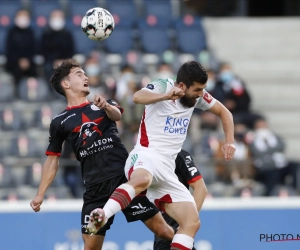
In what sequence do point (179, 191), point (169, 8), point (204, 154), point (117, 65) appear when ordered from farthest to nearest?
point (169, 8) < point (117, 65) < point (204, 154) < point (179, 191)

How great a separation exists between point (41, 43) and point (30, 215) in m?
5.80

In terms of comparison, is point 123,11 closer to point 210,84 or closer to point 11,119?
point 210,84

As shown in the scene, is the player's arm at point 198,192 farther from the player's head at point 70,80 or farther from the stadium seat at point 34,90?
the stadium seat at point 34,90

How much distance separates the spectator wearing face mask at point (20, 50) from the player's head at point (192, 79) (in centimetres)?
720

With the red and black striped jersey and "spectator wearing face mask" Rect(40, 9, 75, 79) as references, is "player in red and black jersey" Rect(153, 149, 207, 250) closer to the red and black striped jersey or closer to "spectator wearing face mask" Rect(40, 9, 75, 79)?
the red and black striped jersey

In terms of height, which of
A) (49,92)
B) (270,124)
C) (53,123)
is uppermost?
(53,123)

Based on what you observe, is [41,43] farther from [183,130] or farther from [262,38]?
[183,130]

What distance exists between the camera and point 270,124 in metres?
16.3

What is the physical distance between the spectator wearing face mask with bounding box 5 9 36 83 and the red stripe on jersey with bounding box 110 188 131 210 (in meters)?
7.55

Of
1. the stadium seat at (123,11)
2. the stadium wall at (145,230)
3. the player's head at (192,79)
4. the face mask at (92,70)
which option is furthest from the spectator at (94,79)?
the player's head at (192,79)

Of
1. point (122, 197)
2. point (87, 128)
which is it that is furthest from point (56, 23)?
point (122, 197)

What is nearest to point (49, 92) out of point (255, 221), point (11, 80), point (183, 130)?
point (11, 80)

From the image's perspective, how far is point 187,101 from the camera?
26.3ft

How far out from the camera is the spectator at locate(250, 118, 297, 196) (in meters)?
13.6
